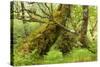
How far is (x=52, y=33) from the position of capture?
2156 millimetres

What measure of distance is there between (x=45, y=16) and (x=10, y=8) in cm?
38

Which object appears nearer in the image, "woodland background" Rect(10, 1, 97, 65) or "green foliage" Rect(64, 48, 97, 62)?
"woodland background" Rect(10, 1, 97, 65)

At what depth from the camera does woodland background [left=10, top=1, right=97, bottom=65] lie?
2.03m

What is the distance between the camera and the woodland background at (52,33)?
203 centimetres

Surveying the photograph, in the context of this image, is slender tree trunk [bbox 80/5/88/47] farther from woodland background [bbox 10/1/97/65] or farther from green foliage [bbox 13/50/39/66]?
green foliage [bbox 13/50/39/66]

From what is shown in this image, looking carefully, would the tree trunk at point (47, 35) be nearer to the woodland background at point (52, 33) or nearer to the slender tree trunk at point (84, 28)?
the woodland background at point (52, 33)

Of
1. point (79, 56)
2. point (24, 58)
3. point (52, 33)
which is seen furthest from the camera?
point (79, 56)

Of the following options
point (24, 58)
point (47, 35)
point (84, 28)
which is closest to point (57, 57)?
point (47, 35)

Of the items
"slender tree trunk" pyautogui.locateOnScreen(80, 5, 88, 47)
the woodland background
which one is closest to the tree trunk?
the woodland background

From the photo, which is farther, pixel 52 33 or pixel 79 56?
pixel 79 56

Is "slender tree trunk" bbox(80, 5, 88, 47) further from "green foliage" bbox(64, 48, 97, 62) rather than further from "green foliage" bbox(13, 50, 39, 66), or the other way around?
"green foliage" bbox(13, 50, 39, 66)

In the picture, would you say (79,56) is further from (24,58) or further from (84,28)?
(24,58)

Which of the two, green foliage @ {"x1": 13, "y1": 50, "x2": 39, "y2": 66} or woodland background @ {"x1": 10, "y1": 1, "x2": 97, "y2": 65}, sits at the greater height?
woodland background @ {"x1": 10, "y1": 1, "x2": 97, "y2": 65}
